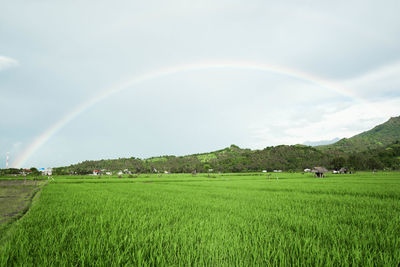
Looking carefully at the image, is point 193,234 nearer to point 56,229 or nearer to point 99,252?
point 99,252

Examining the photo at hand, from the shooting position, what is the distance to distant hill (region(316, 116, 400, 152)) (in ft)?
479

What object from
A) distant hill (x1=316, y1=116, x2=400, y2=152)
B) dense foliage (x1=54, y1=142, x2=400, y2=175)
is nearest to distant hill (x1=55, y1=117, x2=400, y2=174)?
dense foliage (x1=54, y1=142, x2=400, y2=175)

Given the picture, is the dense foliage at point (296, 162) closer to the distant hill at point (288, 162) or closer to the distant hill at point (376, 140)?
the distant hill at point (288, 162)

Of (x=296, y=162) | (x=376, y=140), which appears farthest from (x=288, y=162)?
(x=376, y=140)

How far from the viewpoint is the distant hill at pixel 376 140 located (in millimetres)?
Result: 146137

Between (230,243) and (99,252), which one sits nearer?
(99,252)

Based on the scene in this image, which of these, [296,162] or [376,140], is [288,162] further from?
[376,140]

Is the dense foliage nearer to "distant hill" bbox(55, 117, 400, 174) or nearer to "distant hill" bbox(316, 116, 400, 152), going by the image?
"distant hill" bbox(55, 117, 400, 174)

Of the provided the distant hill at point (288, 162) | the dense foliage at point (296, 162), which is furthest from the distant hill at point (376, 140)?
the dense foliage at point (296, 162)

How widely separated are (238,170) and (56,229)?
88940 mm

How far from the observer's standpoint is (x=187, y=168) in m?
106

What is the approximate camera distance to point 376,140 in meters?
159

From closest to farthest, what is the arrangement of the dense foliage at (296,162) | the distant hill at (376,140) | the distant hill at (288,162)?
1. the dense foliage at (296,162)
2. the distant hill at (288,162)
3. the distant hill at (376,140)

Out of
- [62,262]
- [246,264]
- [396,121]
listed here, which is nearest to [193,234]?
[246,264]
